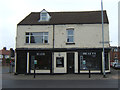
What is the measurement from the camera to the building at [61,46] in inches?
869

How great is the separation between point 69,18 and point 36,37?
5.71 meters

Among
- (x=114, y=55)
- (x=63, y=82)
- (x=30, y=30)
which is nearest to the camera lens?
(x=63, y=82)

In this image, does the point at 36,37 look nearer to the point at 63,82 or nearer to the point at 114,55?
the point at 63,82

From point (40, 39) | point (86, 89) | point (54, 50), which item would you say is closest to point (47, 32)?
point (40, 39)

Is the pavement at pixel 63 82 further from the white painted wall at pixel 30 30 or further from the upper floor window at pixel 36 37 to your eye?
the upper floor window at pixel 36 37

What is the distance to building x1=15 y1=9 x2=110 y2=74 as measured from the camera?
22078 mm

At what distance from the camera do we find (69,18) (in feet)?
80.4

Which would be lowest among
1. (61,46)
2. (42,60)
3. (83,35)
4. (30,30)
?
(42,60)

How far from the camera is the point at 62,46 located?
2256cm

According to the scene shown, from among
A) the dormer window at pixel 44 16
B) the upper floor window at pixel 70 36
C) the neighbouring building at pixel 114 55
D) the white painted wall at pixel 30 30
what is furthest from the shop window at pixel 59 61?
the neighbouring building at pixel 114 55

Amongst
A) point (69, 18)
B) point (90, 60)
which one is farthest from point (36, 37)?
point (90, 60)

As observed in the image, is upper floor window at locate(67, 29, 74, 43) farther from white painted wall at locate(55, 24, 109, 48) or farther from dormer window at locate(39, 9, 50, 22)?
dormer window at locate(39, 9, 50, 22)

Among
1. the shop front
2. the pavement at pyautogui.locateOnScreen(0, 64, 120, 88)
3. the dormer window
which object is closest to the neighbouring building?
the shop front

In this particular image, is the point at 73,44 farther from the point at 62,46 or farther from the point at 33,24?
the point at 33,24
